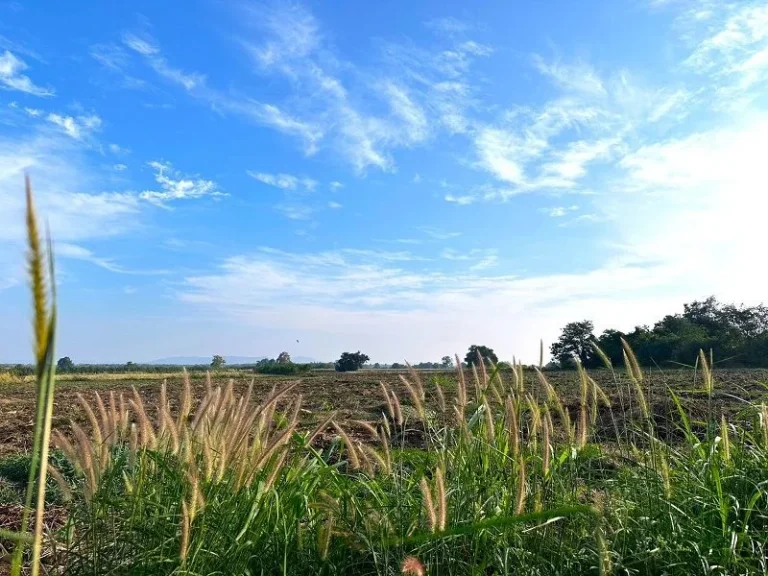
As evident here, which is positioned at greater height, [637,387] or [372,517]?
[637,387]

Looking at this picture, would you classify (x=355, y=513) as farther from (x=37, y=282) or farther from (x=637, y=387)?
(x=37, y=282)

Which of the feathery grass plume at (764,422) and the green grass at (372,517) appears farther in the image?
the feathery grass plume at (764,422)

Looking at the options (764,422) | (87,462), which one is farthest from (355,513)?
(764,422)

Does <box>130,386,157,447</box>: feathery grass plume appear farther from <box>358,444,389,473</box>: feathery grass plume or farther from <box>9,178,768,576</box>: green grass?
<box>358,444,389,473</box>: feathery grass plume

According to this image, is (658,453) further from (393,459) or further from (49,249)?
(49,249)

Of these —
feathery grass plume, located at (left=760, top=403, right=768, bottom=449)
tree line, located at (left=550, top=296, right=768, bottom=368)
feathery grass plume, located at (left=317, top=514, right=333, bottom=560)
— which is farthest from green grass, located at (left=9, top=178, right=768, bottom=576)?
tree line, located at (left=550, top=296, right=768, bottom=368)

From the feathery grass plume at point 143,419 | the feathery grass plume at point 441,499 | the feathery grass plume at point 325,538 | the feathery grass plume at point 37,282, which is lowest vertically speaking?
the feathery grass plume at point 325,538

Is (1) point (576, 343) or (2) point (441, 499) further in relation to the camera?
(1) point (576, 343)

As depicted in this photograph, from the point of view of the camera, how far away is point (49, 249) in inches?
28.0

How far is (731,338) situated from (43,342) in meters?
42.9

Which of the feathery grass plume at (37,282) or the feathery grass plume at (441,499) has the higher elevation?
the feathery grass plume at (37,282)

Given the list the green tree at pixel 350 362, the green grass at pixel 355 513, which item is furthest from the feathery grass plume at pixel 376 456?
the green tree at pixel 350 362

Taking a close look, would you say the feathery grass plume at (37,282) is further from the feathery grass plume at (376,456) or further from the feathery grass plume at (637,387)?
the feathery grass plume at (637,387)

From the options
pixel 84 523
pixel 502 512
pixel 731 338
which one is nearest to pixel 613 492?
pixel 502 512
